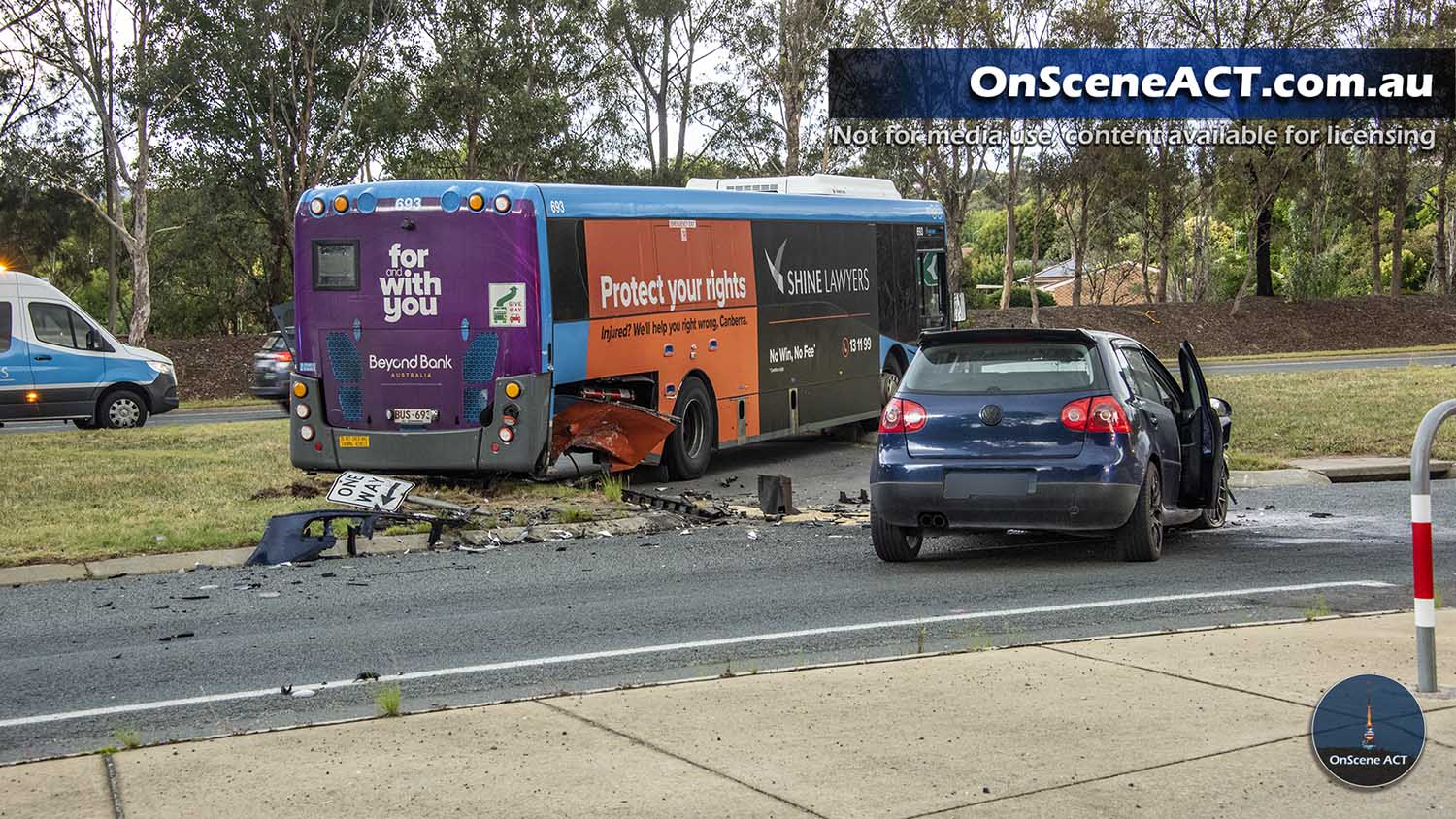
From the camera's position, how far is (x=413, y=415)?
14.7 meters

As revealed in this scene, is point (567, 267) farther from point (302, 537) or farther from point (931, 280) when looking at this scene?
point (931, 280)

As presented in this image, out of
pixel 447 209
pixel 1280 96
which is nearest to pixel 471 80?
pixel 1280 96

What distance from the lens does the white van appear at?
80.4ft

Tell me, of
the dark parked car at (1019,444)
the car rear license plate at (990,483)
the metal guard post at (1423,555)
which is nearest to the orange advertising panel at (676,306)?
the dark parked car at (1019,444)

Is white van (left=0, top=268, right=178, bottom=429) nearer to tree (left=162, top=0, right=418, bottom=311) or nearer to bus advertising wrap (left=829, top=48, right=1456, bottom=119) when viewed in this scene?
tree (left=162, top=0, right=418, bottom=311)

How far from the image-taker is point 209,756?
235 inches

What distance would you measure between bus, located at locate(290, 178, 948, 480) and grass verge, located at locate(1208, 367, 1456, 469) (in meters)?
6.01

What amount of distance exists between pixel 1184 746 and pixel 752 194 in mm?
13573

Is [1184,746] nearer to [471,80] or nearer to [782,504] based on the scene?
[782,504]

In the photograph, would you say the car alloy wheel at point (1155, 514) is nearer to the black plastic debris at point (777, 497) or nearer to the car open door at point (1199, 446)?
the car open door at point (1199, 446)

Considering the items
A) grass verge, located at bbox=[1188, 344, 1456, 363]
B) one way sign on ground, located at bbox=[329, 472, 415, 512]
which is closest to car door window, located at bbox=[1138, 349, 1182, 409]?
one way sign on ground, located at bbox=[329, 472, 415, 512]

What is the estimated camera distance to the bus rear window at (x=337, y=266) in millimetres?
14898

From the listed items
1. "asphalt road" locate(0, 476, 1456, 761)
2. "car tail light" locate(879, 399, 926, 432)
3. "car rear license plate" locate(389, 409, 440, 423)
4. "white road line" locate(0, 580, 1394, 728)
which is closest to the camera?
"white road line" locate(0, 580, 1394, 728)

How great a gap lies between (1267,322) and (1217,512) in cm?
4069
